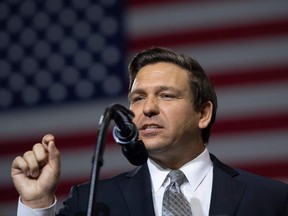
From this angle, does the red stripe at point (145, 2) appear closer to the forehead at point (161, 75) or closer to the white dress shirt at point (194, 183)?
the forehead at point (161, 75)

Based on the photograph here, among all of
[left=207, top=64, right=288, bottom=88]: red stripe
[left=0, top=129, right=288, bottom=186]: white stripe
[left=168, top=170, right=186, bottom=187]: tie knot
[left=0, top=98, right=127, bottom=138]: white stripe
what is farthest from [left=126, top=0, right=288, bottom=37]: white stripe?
[left=168, top=170, right=186, bottom=187]: tie knot

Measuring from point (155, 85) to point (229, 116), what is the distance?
1.30 metres

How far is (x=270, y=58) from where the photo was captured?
3348mm

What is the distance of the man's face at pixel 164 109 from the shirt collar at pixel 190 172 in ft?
0.17

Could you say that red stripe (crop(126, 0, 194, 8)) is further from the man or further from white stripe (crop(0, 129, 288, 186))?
the man

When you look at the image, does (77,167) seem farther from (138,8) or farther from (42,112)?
(138,8)

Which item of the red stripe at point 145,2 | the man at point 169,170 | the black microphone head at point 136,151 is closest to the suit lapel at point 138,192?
the man at point 169,170

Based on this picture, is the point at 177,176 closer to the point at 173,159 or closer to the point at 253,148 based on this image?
the point at 173,159

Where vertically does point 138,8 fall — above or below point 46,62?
above

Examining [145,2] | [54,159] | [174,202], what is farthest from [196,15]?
[54,159]

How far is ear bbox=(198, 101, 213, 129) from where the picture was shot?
7.31ft

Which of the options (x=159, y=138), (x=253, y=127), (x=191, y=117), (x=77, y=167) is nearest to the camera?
(x=159, y=138)

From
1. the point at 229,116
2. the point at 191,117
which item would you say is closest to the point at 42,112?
the point at 229,116

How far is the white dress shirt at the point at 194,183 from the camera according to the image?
2.02m
